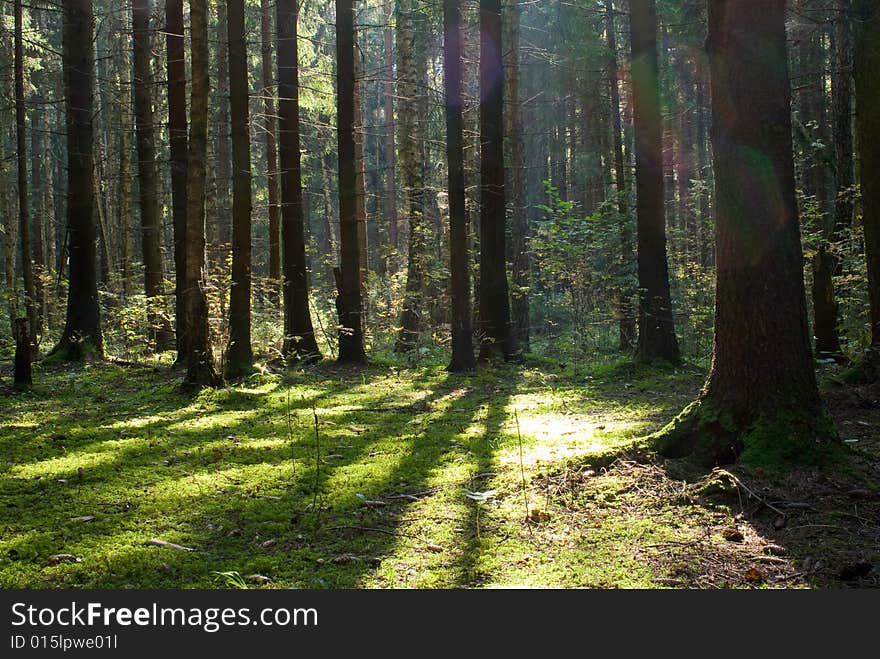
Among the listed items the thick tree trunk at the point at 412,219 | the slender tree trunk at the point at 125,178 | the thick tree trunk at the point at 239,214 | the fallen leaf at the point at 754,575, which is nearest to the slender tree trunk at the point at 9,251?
the slender tree trunk at the point at 125,178

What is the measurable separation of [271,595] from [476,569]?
3.70ft

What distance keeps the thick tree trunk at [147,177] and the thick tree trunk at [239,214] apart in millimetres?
3904

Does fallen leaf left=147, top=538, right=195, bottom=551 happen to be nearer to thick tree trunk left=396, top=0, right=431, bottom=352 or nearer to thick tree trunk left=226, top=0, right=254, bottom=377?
thick tree trunk left=226, top=0, right=254, bottom=377

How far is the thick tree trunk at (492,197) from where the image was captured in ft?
41.6

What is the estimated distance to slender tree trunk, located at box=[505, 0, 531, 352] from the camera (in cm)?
1766

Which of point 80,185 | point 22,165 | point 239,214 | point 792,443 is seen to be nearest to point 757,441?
point 792,443

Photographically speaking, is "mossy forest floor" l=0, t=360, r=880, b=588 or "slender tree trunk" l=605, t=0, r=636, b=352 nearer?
"mossy forest floor" l=0, t=360, r=880, b=588

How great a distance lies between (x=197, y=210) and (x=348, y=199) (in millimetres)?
4493

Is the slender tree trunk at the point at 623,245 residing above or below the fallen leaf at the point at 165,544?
above

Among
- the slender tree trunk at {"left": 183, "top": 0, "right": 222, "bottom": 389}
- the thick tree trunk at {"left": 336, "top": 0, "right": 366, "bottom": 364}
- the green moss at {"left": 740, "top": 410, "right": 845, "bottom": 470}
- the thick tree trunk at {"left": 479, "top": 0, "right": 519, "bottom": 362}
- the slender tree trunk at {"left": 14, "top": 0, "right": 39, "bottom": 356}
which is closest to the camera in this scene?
the green moss at {"left": 740, "top": 410, "right": 845, "bottom": 470}

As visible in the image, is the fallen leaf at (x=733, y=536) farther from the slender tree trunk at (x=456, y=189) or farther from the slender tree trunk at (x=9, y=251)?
the slender tree trunk at (x=9, y=251)

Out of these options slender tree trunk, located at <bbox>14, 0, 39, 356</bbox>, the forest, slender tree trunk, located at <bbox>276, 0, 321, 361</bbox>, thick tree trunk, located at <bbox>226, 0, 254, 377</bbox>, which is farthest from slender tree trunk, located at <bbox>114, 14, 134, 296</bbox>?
thick tree trunk, located at <bbox>226, 0, 254, 377</bbox>

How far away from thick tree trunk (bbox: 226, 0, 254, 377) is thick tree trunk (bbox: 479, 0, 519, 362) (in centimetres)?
457

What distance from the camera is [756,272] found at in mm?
4785
